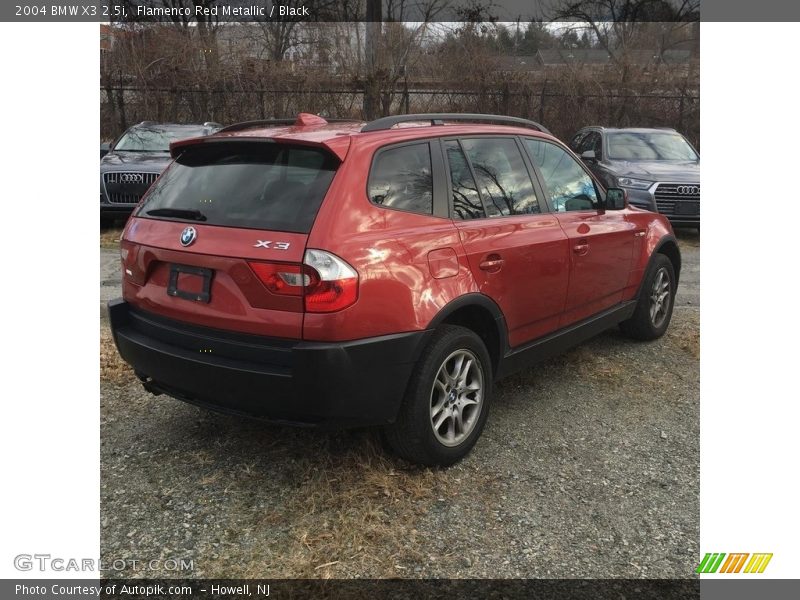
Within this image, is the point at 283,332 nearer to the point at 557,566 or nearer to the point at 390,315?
the point at 390,315

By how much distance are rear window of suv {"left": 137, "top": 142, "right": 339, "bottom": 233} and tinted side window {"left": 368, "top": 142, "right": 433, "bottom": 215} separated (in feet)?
0.80

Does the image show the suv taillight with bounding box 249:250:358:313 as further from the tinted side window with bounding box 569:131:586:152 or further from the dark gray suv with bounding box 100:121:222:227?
the tinted side window with bounding box 569:131:586:152

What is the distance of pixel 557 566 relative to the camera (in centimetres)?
270

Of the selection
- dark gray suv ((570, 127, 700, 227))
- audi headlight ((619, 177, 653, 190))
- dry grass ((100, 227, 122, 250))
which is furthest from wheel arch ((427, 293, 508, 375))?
audi headlight ((619, 177, 653, 190))

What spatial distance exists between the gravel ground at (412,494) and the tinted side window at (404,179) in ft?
4.36

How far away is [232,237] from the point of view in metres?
2.94

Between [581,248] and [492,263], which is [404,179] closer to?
[492,263]

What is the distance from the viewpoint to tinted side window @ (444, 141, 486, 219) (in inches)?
138

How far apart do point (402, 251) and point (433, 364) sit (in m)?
0.57

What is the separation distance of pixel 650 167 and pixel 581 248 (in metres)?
6.94

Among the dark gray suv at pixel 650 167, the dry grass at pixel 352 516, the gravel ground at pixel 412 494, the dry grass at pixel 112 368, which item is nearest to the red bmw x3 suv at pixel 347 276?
the dry grass at pixel 352 516

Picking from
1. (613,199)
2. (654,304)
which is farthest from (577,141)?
(613,199)

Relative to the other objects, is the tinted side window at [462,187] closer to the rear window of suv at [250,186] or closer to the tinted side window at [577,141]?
the rear window of suv at [250,186]
